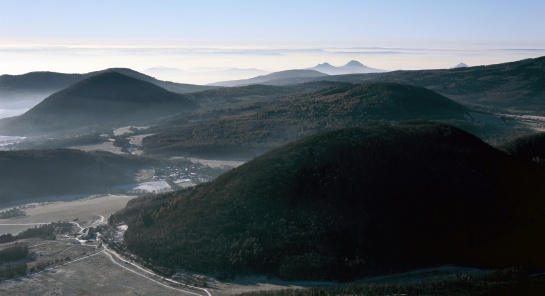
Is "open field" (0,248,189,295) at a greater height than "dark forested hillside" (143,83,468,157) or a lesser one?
lesser

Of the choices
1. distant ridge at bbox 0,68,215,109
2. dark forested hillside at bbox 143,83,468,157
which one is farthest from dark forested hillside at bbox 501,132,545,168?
distant ridge at bbox 0,68,215,109

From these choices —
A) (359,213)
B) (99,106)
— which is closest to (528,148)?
(359,213)

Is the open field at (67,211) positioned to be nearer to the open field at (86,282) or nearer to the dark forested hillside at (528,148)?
the open field at (86,282)

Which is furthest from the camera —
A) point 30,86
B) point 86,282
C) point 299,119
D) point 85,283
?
point 30,86

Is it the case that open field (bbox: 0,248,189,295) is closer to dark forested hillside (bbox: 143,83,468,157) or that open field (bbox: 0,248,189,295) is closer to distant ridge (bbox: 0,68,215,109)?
dark forested hillside (bbox: 143,83,468,157)

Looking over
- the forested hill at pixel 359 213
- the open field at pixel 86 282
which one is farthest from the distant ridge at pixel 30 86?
the open field at pixel 86 282

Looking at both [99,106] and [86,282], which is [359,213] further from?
[99,106]
